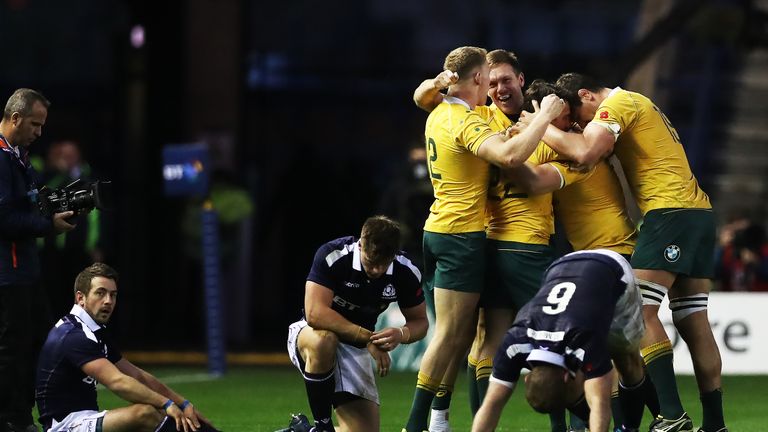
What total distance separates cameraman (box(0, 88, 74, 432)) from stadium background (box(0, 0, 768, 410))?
898 cm

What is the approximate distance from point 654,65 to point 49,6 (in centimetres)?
703

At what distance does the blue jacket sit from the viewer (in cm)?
908

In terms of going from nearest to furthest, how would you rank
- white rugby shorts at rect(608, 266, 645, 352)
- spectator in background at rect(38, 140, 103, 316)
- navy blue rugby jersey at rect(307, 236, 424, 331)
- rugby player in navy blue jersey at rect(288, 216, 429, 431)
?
white rugby shorts at rect(608, 266, 645, 352) < rugby player in navy blue jersey at rect(288, 216, 429, 431) < navy blue rugby jersey at rect(307, 236, 424, 331) < spectator in background at rect(38, 140, 103, 316)

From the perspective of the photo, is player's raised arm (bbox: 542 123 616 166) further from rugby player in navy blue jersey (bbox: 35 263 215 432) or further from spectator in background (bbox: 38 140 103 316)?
spectator in background (bbox: 38 140 103 316)

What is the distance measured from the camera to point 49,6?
67.2ft

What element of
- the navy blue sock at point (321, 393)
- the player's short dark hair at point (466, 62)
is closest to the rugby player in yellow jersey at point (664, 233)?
the player's short dark hair at point (466, 62)

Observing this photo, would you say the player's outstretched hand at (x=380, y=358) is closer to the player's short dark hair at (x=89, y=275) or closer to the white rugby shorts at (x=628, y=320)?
the white rugby shorts at (x=628, y=320)

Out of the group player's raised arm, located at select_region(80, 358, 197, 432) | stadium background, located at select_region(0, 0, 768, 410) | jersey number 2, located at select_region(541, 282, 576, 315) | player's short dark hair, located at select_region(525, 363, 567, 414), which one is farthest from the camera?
stadium background, located at select_region(0, 0, 768, 410)

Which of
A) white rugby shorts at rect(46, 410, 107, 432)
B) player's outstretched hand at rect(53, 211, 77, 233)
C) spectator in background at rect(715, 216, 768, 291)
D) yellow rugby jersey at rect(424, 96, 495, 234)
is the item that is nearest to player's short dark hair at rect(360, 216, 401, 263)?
yellow rugby jersey at rect(424, 96, 495, 234)

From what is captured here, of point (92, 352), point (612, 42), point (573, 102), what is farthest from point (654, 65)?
point (92, 352)

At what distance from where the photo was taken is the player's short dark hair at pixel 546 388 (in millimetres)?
7605

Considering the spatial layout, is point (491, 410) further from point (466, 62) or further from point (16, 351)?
point (16, 351)

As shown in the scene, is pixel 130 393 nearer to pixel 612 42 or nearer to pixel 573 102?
pixel 573 102

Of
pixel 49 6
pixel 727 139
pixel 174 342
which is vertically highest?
pixel 49 6
